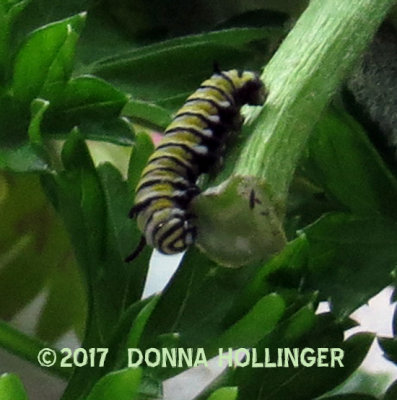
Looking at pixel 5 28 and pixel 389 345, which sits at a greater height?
pixel 5 28

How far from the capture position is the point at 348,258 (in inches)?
21.4

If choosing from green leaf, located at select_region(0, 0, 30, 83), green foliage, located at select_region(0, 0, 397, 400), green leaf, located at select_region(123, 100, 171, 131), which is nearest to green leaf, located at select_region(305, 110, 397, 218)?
green foliage, located at select_region(0, 0, 397, 400)

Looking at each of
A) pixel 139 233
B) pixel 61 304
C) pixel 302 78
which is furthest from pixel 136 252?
pixel 61 304

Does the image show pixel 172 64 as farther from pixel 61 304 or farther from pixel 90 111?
pixel 61 304

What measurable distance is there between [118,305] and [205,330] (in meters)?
0.06

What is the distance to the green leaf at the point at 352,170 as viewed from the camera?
1.85 feet

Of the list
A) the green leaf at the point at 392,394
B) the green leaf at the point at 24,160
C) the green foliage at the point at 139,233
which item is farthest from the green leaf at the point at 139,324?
the green leaf at the point at 392,394

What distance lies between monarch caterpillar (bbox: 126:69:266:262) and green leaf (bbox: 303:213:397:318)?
14 cm

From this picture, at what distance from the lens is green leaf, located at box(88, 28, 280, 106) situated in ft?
1.84

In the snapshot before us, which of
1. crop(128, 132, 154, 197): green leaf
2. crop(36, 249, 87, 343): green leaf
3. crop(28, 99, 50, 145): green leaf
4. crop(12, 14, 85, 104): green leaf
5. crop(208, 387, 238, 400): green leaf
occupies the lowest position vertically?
crop(36, 249, 87, 343): green leaf

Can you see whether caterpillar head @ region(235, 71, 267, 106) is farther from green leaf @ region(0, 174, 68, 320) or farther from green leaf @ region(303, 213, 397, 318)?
green leaf @ region(0, 174, 68, 320)

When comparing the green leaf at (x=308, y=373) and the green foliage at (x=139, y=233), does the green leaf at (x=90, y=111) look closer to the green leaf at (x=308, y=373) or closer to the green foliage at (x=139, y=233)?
the green foliage at (x=139, y=233)

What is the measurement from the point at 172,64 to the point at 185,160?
175mm

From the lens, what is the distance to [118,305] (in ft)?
1.68
